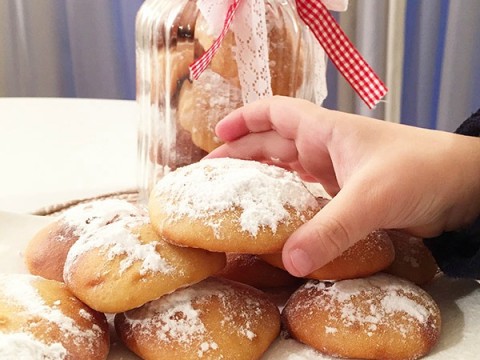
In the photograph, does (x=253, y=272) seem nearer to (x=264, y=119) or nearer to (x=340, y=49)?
(x=264, y=119)

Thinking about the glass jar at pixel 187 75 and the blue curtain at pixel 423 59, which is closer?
the glass jar at pixel 187 75

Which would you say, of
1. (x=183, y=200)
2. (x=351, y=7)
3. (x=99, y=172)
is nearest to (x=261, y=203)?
(x=183, y=200)

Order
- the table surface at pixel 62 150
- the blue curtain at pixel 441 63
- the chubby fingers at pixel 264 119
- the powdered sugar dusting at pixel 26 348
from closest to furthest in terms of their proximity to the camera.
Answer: the powdered sugar dusting at pixel 26 348 < the chubby fingers at pixel 264 119 < the table surface at pixel 62 150 < the blue curtain at pixel 441 63

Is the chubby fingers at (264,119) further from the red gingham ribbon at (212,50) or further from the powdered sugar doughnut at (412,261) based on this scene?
the powdered sugar doughnut at (412,261)

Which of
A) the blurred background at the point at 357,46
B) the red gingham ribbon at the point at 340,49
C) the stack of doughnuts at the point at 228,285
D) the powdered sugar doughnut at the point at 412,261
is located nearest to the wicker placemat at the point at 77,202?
the red gingham ribbon at the point at 340,49

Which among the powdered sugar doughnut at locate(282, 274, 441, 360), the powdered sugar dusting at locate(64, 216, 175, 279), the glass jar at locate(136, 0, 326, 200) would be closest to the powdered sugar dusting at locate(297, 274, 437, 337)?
the powdered sugar doughnut at locate(282, 274, 441, 360)

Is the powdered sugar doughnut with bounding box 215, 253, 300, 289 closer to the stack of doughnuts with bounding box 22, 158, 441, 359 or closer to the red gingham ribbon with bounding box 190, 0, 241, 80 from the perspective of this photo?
the stack of doughnuts with bounding box 22, 158, 441, 359
